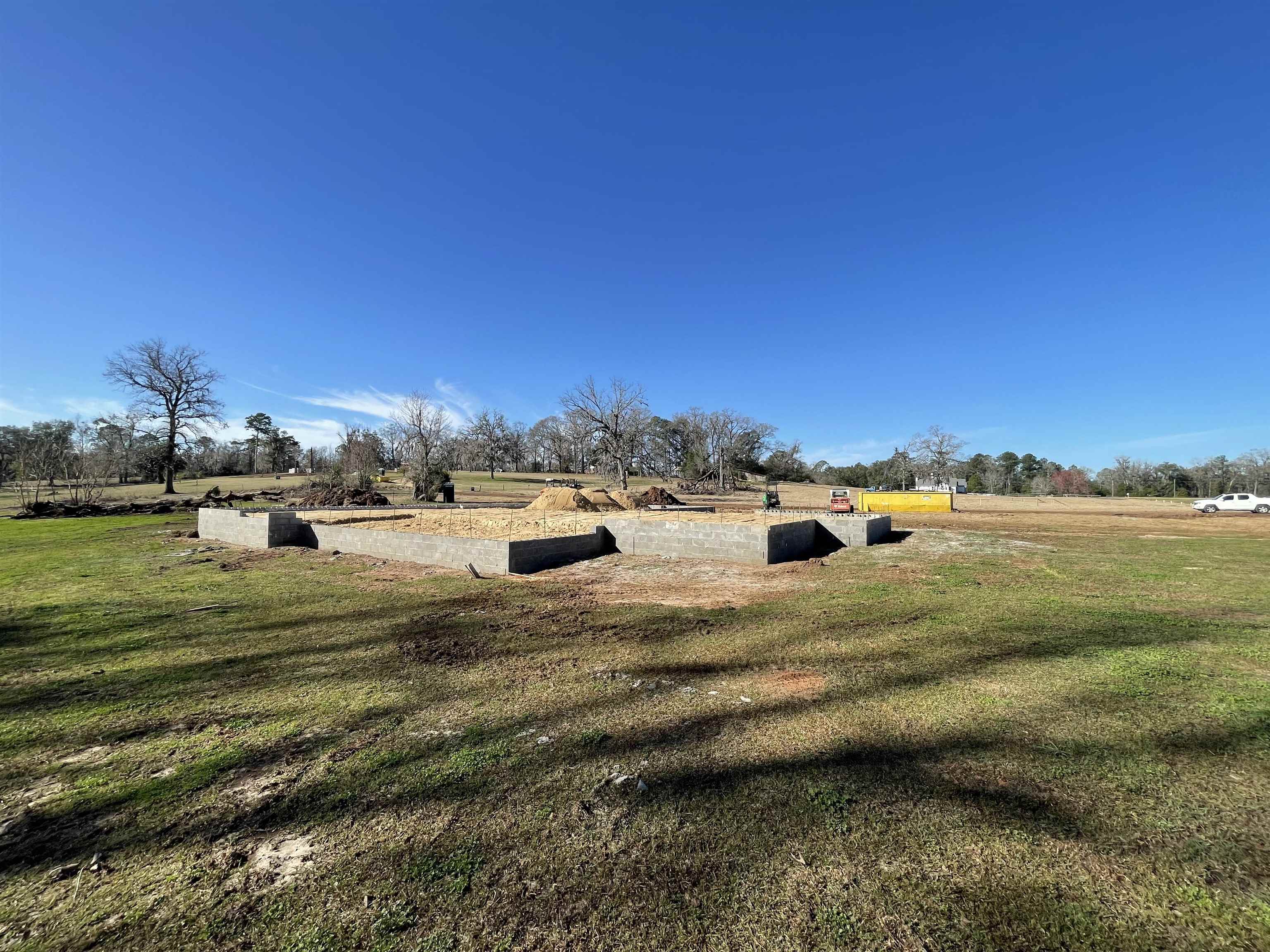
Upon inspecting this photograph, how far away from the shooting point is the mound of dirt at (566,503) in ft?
59.5

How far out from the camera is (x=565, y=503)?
1855 centimetres

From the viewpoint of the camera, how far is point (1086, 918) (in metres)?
1.79

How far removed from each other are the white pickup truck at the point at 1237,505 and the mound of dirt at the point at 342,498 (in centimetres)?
4677

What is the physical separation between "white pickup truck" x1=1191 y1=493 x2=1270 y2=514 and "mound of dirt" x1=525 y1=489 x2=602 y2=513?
37267 millimetres

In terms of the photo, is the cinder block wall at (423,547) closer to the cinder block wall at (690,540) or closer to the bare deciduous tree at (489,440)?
the cinder block wall at (690,540)

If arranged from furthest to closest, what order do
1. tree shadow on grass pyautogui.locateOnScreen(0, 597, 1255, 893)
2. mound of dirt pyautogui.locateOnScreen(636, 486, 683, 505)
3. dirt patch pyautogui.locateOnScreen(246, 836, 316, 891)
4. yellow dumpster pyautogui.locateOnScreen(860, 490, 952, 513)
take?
yellow dumpster pyautogui.locateOnScreen(860, 490, 952, 513) → mound of dirt pyautogui.locateOnScreen(636, 486, 683, 505) → tree shadow on grass pyautogui.locateOnScreen(0, 597, 1255, 893) → dirt patch pyautogui.locateOnScreen(246, 836, 316, 891)

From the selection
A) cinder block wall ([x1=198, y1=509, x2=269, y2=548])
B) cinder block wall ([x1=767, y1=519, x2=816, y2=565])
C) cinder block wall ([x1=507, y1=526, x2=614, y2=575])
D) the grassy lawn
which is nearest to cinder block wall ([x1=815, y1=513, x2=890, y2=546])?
cinder block wall ([x1=767, y1=519, x2=816, y2=565])

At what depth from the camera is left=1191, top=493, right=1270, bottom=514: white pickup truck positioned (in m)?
29.2

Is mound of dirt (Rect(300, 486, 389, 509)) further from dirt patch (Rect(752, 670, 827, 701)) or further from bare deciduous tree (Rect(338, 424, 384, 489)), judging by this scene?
dirt patch (Rect(752, 670, 827, 701))

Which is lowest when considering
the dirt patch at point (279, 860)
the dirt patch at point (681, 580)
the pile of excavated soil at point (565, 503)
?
the dirt patch at point (279, 860)

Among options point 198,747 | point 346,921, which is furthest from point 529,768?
point 198,747

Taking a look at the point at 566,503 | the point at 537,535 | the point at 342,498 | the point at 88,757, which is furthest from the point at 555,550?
the point at 342,498

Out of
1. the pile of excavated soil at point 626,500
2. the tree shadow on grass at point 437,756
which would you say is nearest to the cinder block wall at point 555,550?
the tree shadow on grass at point 437,756

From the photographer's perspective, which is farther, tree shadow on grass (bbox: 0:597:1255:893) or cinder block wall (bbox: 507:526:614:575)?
cinder block wall (bbox: 507:526:614:575)
